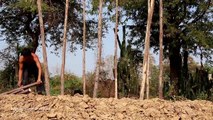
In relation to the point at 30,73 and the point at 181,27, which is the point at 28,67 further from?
the point at 181,27

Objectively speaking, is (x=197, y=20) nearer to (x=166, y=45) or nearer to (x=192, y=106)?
(x=166, y=45)

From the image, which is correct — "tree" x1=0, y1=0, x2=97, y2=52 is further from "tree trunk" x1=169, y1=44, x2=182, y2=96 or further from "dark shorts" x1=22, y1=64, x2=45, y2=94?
"dark shorts" x1=22, y1=64, x2=45, y2=94

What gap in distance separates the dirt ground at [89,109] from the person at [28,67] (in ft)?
5.09

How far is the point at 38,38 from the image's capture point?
19375mm

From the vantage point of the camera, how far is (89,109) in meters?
6.00

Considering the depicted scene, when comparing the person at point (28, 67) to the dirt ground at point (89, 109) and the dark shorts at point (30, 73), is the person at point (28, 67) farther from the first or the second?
the dirt ground at point (89, 109)

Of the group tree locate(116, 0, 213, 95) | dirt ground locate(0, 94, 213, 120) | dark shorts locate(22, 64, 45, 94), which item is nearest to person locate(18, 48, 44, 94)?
dark shorts locate(22, 64, 45, 94)

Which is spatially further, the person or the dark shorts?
the dark shorts

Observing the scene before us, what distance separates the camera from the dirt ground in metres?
5.88

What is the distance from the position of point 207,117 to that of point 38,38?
13741 mm

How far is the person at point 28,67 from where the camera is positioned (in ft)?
25.9

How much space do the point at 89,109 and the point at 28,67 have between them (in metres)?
2.48

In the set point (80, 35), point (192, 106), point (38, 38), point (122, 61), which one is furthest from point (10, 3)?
point (192, 106)

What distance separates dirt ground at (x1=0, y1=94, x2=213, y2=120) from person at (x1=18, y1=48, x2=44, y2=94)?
1.55m
